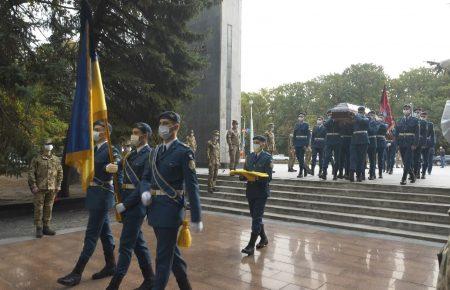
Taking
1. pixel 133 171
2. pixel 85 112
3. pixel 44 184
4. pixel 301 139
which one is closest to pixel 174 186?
pixel 133 171

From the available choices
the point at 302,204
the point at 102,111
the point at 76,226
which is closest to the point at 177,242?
the point at 102,111

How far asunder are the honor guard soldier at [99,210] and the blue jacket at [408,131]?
8588 millimetres

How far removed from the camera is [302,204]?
34.2 feet

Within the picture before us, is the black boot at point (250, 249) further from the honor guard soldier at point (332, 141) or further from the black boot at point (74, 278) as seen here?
the honor guard soldier at point (332, 141)

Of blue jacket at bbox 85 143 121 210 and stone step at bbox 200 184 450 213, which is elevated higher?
blue jacket at bbox 85 143 121 210

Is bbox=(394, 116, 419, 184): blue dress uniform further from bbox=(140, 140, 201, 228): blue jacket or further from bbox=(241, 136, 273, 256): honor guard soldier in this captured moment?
bbox=(140, 140, 201, 228): blue jacket

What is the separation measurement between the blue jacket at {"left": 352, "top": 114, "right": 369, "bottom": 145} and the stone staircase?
1.35 m

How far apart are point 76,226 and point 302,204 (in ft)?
19.0

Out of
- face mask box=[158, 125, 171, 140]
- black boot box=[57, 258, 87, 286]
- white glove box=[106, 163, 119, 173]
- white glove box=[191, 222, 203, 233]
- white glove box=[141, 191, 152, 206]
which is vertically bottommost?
black boot box=[57, 258, 87, 286]

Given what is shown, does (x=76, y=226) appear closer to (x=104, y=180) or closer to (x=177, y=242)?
(x=104, y=180)

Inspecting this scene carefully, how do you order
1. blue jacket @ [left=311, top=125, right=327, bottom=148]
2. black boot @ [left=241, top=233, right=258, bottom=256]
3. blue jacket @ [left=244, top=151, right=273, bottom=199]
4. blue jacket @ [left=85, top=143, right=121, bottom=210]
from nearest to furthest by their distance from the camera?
blue jacket @ [left=85, top=143, right=121, bottom=210] < black boot @ [left=241, top=233, right=258, bottom=256] < blue jacket @ [left=244, top=151, right=273, bottom=199] < blue jacket @ [left=311, top=125, right=327, bottom=148]

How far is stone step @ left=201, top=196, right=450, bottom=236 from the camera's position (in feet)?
26.6

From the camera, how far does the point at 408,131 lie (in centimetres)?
1092

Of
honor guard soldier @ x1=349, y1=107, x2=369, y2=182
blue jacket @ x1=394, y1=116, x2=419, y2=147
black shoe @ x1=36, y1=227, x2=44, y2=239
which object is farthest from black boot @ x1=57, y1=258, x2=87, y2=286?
blue jacket @ x1=394, y1=116, x2=419, y2=147
